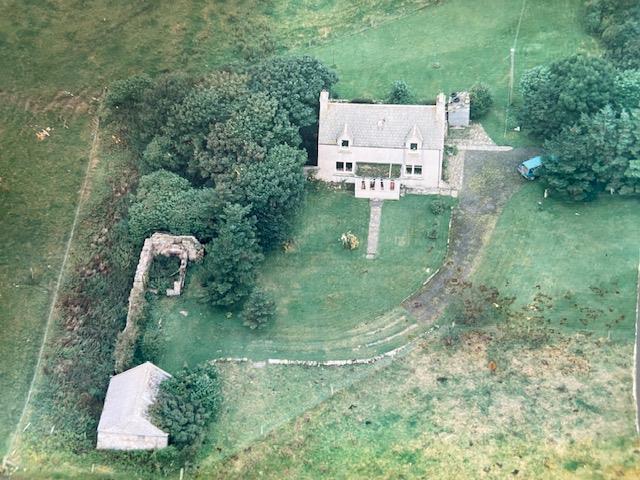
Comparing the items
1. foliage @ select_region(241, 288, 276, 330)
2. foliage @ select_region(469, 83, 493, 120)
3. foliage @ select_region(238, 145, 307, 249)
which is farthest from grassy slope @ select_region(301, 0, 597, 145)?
foliage @ select_region(241, 288, 276, 330)

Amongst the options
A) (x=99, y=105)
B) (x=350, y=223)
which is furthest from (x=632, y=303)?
(x=99, y=105)

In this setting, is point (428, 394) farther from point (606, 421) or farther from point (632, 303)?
point (632, 303)

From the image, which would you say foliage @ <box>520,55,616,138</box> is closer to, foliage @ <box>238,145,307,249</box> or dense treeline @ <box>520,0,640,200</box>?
dense treeline @ <box>520,0,640,200</box>

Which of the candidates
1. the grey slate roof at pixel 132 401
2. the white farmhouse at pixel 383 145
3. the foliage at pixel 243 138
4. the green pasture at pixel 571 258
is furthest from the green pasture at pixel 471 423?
the foliage at pixel 243 138

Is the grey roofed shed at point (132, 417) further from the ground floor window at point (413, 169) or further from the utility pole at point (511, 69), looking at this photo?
the utility pole at point (511, 69)

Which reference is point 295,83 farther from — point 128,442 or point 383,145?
point 128,442
